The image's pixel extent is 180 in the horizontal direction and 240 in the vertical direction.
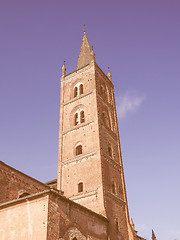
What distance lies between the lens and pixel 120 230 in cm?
1936

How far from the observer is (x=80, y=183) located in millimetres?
A: 20562

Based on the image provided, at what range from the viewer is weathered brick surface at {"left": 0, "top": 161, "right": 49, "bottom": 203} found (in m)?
15.9

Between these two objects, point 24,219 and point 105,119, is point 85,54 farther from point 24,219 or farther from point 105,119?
point 24,219

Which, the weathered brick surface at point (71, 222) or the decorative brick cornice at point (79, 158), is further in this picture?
the decorative brick cornice at point (79, 158)

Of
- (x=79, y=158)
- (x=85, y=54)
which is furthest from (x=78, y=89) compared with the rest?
(x=79, y=158)

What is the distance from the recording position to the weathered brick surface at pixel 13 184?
52.2 feet

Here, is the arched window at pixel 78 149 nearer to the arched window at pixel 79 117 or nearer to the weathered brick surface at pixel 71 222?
the arched window at pixel 79 117

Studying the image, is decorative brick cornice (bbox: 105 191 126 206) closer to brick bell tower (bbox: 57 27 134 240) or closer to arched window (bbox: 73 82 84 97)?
brick bell tower (bbox: 57 27 134 240)

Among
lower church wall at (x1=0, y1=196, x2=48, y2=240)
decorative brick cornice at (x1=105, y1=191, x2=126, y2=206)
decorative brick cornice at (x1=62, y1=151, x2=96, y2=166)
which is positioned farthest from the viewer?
decorative brick cornice at (x1=62, y1=151, x2=96, y2=166)

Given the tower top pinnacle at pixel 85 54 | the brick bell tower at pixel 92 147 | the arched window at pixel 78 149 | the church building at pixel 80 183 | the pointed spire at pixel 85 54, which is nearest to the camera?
the church building at pixel 80 183

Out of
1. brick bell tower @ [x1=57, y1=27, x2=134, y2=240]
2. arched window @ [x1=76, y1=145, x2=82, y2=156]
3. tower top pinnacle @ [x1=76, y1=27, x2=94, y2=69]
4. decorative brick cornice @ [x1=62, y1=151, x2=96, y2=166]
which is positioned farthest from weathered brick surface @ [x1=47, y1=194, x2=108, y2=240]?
tower top pinnacle @ [x1=76, y1=27, x2=94, y2=69]

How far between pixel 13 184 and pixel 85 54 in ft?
57.8

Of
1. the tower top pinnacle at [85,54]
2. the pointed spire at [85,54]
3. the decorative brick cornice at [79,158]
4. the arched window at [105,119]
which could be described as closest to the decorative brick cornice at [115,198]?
the decorative brick cornice at [79,158]

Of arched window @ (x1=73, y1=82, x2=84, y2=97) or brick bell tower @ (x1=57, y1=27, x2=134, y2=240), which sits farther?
arched window @ (x1=73, y1=82, x2=84, y2=97)
